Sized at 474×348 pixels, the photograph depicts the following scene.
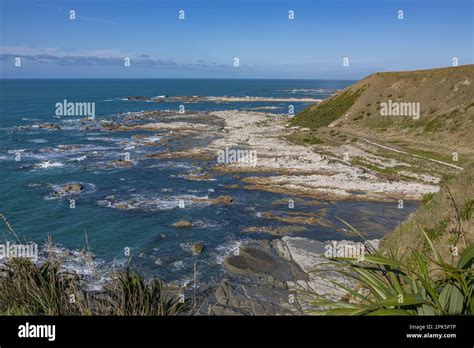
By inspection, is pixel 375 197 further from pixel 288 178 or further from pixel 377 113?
pixel 377 113

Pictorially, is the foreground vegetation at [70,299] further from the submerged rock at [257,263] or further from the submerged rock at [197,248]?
the submerged rock at [197,248]

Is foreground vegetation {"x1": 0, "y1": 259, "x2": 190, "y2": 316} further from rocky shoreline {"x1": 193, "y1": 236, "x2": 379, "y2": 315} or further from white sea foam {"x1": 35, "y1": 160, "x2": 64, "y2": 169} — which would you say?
white sea foam {"x1": 35, "y1": 160, "x2": 64, "y2": 169}

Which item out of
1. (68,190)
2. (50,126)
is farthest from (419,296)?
(50,126)

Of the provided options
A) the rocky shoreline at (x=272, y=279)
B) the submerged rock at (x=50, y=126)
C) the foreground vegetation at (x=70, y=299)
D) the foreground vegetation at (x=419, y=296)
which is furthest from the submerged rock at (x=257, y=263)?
the submerged rock at (x=50, y=126)

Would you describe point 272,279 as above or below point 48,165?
below

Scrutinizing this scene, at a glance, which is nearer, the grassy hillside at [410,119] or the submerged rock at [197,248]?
the submerged rock at [197,248]

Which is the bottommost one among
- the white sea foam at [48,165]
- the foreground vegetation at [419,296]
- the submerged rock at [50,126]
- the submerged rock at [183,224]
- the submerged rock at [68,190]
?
the submerged rock at [183,224]

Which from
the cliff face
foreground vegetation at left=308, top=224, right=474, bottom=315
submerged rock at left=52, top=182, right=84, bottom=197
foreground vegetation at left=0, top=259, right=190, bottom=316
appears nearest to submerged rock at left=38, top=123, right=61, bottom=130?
submerged rock at left=52, top=182, right=84, bottom=197

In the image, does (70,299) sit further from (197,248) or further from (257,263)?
(197,248)

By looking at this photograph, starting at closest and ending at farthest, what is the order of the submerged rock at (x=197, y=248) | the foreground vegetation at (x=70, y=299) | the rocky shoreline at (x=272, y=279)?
the foreground vegetation at (x=70, y=299), the rocky shoreline at (x=272, y=279), the submerged rock at (x=197, y=248)
